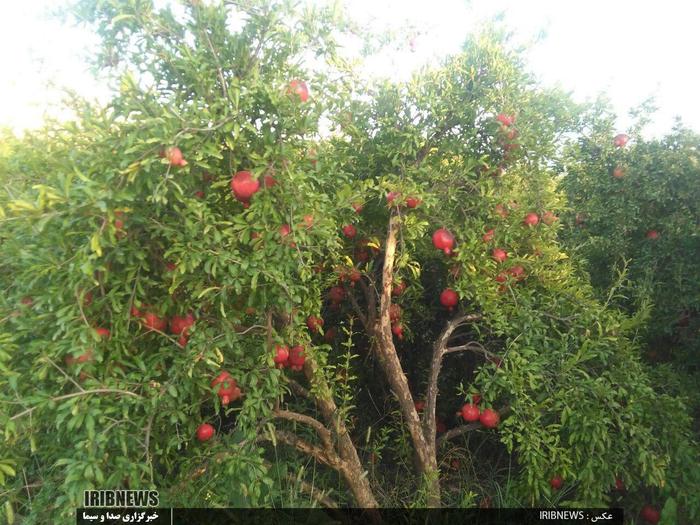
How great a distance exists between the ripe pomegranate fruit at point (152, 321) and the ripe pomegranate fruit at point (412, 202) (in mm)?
1810

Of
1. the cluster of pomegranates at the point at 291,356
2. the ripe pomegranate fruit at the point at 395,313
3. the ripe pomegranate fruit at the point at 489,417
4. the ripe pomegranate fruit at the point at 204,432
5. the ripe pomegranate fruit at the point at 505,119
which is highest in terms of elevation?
the ripe pomegranate fruit at the point at 505,119

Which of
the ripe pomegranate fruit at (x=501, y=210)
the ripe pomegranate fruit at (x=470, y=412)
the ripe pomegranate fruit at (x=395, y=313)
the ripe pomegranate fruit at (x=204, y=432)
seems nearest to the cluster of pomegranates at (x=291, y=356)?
the ripe pomegranate fruit at (x=204, y=432)

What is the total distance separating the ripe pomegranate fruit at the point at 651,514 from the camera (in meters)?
4.04

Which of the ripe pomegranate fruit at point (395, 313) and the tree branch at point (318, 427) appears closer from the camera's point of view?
the tree branch at point (318, 427)

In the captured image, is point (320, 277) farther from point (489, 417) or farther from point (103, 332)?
point (489, 417)

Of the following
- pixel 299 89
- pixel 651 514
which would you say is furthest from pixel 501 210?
pixel 651 514

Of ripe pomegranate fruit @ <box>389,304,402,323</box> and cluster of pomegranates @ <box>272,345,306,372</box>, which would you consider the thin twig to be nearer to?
cluster of pomegranates @ <box>272,345,306,372</box>

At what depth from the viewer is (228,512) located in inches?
131

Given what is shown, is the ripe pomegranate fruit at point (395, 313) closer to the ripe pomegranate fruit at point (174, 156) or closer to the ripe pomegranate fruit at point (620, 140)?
the ripe pomegranate fruit at point (174, 156)

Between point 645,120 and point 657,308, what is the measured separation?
2.15 metres

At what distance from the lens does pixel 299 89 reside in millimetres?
2711

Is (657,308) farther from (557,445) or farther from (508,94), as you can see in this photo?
(508,94)

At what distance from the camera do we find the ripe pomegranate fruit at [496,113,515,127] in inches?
146

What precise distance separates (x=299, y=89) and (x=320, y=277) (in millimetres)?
1343
